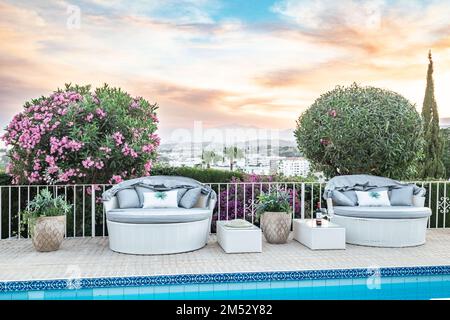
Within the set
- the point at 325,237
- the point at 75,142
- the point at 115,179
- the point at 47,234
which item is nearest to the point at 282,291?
the point at 325,237

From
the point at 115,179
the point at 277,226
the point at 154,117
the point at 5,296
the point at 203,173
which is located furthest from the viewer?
the point at 203,173

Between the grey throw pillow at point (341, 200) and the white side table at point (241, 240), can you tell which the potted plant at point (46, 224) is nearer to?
A: the white side table at point (241, 240)

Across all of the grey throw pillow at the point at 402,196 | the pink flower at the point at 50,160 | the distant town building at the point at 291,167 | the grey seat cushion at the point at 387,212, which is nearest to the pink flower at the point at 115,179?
the pink flower at the point at 50,160

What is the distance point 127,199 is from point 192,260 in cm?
137

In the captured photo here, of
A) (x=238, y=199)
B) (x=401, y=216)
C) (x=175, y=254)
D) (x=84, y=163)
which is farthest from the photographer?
(x=238, y=199)

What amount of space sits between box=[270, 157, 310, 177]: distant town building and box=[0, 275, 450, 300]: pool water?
11.6 ft

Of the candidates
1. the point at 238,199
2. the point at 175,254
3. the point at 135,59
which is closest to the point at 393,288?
the point at 175,254

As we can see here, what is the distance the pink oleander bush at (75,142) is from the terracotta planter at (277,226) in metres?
2.05

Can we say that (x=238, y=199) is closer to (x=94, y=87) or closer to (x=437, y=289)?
(x=94, y=87)

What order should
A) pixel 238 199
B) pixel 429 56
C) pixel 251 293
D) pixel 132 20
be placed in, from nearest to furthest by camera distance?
pixel 251 293
pixel 238 199
pixel 132 20
pixel 429 56

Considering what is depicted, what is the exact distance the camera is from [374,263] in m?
4.98

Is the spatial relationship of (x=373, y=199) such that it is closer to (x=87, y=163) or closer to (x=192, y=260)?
(x=192, y=260)

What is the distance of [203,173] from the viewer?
327 inches

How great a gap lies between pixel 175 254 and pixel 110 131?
2237mm
